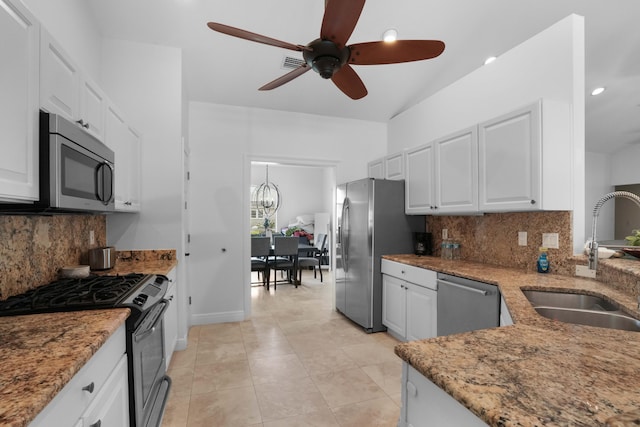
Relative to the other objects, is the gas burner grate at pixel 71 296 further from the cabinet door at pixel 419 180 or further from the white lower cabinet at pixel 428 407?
the cabinet door at pixel 419 180

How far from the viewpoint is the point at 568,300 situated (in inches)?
71.5

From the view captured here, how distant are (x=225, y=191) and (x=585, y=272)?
11.6 feet

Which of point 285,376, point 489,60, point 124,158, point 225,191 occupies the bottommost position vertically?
point 285,376

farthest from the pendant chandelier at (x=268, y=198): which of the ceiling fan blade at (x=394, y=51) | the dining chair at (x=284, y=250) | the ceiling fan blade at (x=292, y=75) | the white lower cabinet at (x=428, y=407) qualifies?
the white lower cabinet at (x=428, y=407)

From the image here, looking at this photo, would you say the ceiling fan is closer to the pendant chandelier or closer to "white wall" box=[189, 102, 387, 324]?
"white wall" box=[189, 102, 387, 324]

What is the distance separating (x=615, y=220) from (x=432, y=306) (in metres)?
5.24

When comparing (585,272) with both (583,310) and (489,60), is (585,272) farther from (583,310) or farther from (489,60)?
(489,60)

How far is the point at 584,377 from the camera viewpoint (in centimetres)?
74

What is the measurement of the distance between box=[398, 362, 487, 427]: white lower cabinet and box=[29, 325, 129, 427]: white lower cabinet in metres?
0.99

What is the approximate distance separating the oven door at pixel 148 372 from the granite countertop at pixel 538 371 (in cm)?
125

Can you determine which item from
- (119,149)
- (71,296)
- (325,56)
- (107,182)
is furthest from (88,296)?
(325,56)

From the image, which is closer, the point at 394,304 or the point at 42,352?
the point at 42,352

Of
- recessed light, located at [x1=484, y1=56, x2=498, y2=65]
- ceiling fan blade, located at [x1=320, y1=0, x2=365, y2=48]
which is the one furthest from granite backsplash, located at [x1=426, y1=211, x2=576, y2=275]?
ceiling fan blade, located at [x1=320, y1=0, x2=365, y2=48]

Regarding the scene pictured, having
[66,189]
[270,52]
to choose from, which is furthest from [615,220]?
[66,189]
